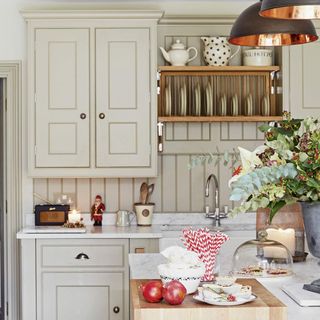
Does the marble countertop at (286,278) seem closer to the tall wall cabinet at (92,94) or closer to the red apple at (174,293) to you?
the red apple at (174,293)

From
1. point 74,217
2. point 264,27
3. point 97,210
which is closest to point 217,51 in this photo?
point 97,210

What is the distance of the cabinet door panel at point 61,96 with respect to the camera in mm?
4906

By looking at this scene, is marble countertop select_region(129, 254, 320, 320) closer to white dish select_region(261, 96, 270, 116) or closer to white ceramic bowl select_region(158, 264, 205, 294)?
white ceramic bowl select_region(158, 264, 205, 294)

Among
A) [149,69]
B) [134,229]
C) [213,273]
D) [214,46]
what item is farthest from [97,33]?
[213,273]

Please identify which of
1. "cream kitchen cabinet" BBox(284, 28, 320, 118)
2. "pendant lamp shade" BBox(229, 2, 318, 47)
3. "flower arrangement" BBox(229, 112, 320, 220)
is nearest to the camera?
"flower arrangement" BBox(229, 112, 320, 220)

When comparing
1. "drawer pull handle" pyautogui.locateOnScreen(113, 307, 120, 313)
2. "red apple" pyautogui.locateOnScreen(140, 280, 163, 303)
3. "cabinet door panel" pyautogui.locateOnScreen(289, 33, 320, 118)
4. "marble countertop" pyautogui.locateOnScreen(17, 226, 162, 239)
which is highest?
"cabinet door panel" pyautogui.locateOnScreen(289, 33, 320, 118)

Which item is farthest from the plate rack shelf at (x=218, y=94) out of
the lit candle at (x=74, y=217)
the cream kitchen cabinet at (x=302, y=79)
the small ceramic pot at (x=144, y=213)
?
the lit candle at (x=74, y=217)

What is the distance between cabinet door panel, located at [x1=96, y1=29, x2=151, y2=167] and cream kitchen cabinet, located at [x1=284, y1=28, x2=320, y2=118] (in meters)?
0.98

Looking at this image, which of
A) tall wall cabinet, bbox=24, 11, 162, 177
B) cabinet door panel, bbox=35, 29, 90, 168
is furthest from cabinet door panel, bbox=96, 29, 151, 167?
cabinet door panel, bbox=35, 29, 90, 168

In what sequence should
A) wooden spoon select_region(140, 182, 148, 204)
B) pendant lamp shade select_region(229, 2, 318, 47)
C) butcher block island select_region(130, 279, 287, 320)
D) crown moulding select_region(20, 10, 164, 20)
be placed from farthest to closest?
wooden spoon select_region(140, 182, 148, 204) → crown moulding select_region(20, 10, 164, 20) → pendant lamp shade select_region(229, 2, 318, 47) → butcher block island select_region(130, 279, 287, 320)

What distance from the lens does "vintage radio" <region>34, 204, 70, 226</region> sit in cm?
502

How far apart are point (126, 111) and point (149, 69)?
12.8 inches

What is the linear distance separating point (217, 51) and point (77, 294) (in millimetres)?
1905

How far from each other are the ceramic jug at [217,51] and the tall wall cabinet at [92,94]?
1.33ft
